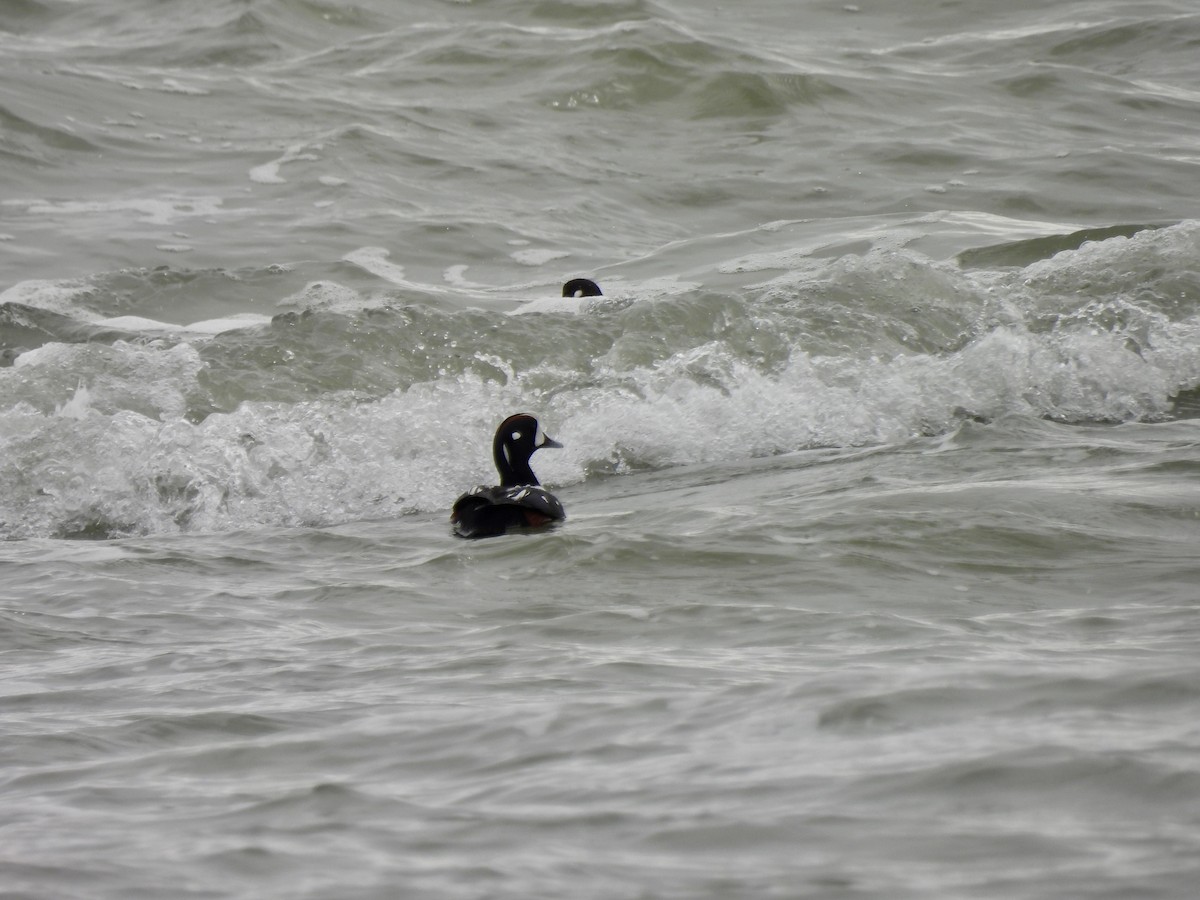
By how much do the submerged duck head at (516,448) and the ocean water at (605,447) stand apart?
12.7 inches

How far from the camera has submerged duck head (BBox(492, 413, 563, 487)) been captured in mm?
6789

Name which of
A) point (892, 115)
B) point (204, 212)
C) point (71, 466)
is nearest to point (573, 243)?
point (204, 212)

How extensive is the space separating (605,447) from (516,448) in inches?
44.2

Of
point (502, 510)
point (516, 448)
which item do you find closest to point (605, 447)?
point (516, 448)

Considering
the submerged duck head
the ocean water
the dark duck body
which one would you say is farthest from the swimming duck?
the dark duck body

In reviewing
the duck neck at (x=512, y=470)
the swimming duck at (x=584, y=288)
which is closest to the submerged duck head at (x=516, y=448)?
the duck neck at (x=512, y=470)

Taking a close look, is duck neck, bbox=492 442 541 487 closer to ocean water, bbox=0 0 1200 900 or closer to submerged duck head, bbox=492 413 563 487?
submerged duck head, bbox=492 413 563 487

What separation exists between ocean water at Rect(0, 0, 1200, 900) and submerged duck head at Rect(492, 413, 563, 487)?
323 mm

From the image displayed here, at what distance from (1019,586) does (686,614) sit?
976 mm

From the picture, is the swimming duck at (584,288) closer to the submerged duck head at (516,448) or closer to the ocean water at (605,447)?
the ocean water at (605,447)

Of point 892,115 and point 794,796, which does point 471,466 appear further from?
point 892,115

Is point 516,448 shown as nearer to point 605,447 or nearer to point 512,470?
point 512,470

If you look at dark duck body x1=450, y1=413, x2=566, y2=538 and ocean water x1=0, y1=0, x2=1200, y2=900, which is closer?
ocean water x1=0, y1=0, x2=1200, y2=900

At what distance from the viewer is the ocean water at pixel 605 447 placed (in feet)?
9.94
